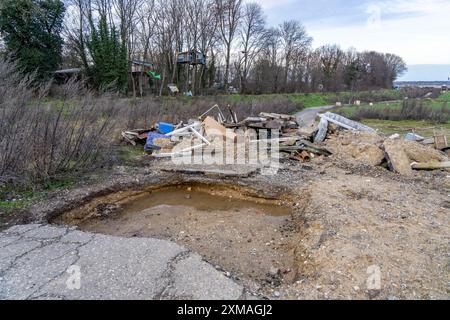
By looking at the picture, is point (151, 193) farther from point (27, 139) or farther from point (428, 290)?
point (428, 290)

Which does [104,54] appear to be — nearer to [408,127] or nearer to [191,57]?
[191,57]

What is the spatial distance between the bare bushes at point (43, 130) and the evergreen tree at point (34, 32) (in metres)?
14.2

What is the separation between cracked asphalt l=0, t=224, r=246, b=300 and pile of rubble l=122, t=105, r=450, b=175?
14.8ft

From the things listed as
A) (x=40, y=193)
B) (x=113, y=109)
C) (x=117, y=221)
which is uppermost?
(x=113, y=109)

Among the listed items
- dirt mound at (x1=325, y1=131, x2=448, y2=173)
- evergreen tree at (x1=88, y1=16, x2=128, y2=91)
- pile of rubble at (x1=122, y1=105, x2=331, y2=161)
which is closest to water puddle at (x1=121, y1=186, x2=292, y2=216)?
pile of rubble at (x1=122, y1=105, x2=331, y2=161)

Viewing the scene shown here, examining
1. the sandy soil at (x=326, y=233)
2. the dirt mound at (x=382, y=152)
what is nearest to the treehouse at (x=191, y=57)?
the dirt mound at (x=382, y=152)

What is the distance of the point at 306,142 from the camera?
806 cm

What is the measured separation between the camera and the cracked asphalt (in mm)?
2318

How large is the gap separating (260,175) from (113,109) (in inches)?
161

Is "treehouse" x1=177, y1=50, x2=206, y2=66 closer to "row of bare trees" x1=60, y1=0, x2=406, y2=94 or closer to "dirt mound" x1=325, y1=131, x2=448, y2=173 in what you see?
"row of bare trees" x1=60, y1=0, x2=406, y2=94

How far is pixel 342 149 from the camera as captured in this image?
7918 millimetres

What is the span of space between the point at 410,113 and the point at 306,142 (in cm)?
1401

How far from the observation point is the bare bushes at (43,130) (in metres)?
4.42
